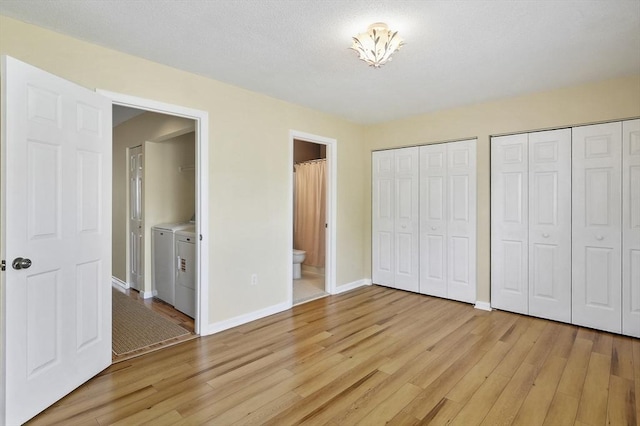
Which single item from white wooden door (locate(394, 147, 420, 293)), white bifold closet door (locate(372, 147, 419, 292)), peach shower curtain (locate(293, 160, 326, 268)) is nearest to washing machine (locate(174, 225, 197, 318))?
peach shower curtain (locate(293, 160, 326, 268))

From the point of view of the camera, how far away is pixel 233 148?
330 centimetres

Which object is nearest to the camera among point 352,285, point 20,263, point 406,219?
point 20,263

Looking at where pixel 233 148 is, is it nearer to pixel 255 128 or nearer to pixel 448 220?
pixel 255 128

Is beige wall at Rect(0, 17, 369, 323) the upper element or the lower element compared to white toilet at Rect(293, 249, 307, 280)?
upper

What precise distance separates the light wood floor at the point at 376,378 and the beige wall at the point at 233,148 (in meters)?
0.49

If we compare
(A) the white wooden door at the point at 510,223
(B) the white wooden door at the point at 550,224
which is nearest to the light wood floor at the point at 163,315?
(A) the white wooden door at the point at 510,223

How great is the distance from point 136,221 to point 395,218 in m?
3.63

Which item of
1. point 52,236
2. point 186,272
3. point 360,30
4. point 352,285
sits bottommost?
point 352,285

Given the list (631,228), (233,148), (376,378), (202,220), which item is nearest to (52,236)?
(202,220)

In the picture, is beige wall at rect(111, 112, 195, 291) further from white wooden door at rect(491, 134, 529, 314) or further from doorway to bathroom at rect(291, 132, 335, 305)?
white wooden door at rect(491, 134, 529, 314)

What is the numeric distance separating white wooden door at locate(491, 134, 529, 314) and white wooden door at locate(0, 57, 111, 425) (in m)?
3.81

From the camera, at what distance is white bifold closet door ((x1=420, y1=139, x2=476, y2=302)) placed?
13.0ft

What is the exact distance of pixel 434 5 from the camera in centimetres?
192

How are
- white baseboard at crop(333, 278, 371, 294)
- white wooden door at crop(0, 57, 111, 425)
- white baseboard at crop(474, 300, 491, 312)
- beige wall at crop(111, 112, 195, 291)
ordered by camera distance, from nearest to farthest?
1. white wooden door at crop(0, 57, 111, 425)
2. white baseboard at crop(474, 300, 491, 312)
3. beige wall at crop(111, 112, 195, 291)
4. white baseboard at crop(333, 278, 371, 294)
